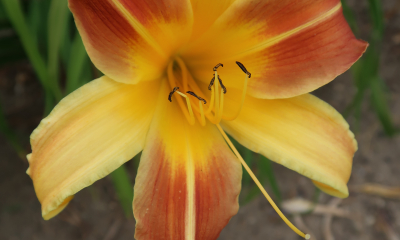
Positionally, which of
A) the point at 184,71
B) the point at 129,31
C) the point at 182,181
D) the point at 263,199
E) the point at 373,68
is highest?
the point at 129,31

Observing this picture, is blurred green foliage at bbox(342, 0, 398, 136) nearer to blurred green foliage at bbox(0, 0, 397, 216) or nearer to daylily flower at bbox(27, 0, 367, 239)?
blurred green foliage at bbox(0, 0, 397, 216)

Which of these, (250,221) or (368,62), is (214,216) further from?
(250,221)

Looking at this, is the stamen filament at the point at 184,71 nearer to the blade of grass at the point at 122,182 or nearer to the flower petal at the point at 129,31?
the flower petal at the point at 129,31

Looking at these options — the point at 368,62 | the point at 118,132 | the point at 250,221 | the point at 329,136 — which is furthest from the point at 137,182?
the point at 250,221

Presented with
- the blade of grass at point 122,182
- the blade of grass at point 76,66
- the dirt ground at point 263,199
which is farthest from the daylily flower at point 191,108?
the dirt ground at point 263,199

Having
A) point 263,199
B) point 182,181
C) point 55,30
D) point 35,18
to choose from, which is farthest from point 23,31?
point 263,199

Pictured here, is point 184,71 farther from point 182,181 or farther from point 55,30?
point 55,30
